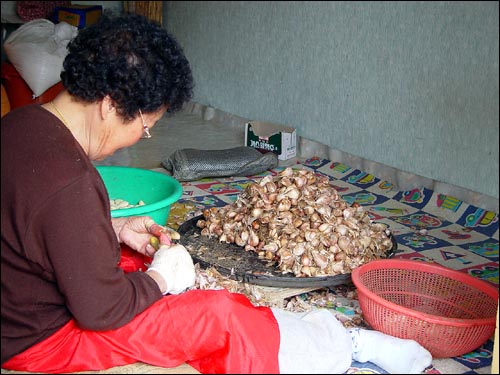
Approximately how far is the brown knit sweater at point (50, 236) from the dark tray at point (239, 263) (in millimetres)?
754

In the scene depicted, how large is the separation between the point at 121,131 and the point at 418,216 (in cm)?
197

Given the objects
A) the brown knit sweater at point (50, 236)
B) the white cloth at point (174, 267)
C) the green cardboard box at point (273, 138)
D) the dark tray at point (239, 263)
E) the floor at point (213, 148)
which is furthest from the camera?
the green cardboard box at point (273, 138)

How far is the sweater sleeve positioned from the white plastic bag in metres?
3.77

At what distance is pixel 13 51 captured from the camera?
5070 mm

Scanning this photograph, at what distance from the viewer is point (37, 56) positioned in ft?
16.4

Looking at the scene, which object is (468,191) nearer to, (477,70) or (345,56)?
(477,70)

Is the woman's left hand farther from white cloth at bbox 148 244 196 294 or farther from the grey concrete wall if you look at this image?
the grey concrete wall

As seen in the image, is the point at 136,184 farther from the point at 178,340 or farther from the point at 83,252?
the point at 83,252

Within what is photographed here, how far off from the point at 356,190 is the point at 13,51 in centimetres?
300

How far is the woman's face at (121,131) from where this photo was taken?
1646 millimetres

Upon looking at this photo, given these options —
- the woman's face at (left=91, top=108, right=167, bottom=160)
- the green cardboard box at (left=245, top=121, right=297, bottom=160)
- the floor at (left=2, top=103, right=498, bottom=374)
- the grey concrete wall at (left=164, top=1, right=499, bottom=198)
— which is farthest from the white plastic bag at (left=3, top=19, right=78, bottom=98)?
the woman's face at (left=91, top=108, right=167, bottom=160)

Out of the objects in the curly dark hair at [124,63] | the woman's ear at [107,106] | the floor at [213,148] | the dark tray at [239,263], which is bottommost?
the floor at [213,148]

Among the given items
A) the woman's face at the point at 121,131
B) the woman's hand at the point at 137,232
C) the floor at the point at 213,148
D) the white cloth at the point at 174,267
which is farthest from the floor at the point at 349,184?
the woman's face at the point at 121,131

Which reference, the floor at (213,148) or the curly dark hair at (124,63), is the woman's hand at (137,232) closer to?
the floor at (213,148)
